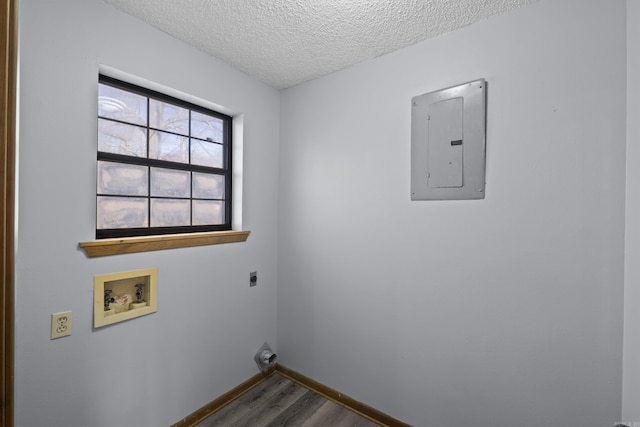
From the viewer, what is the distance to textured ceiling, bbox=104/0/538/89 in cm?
139

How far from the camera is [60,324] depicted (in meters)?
1.29

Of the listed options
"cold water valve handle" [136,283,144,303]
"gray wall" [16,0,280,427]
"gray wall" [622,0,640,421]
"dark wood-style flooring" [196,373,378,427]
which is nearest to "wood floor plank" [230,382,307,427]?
"dark wood-style flooring" [196,373,378,427]

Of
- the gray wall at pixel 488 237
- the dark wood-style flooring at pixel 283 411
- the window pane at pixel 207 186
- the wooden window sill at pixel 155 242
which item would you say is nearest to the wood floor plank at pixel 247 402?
the dark wood-style flooring at pixel 283 411

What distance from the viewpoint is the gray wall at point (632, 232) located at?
1.04 meters

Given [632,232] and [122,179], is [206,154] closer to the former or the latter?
[122,179]

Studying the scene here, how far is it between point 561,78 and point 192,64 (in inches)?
78.9

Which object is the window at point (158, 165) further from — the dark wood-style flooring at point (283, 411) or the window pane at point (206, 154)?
the dark wood-style flooring at point (283, 411)

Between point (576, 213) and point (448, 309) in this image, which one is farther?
point (448, 309)

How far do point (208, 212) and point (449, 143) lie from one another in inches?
65.2

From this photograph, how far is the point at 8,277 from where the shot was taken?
31.2 inches

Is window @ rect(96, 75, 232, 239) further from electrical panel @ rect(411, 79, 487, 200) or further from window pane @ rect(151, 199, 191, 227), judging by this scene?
electrical panel @ rect(411, 79, 487, 200)

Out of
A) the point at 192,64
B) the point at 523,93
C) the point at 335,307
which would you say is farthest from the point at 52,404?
the point at 523,93

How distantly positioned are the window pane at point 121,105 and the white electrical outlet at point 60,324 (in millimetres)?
1006

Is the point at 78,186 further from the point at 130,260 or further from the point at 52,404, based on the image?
the point at 52,404
